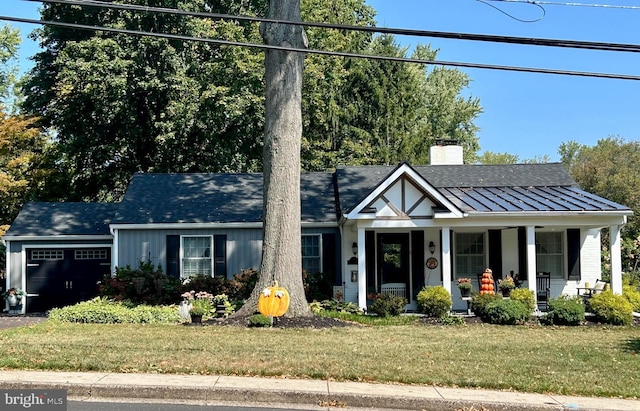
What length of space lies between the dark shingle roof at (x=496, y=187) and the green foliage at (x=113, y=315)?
6.23m

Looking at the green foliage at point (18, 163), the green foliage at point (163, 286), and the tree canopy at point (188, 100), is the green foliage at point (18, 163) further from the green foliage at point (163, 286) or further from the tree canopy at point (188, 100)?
the green foliage at point (163, 286)

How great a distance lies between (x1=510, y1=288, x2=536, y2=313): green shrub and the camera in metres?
18.8

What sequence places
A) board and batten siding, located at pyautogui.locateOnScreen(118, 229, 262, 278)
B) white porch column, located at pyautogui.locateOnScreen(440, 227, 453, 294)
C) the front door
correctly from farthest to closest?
board and batten siding, located at pyautogui.locateOnScreen(118, 229, 262, 278)
the front door
white porch column, located at pyautogui.locateOnScreen(440, 227, 453, 294)

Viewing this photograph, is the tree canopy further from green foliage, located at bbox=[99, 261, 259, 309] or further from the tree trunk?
the tree trunk

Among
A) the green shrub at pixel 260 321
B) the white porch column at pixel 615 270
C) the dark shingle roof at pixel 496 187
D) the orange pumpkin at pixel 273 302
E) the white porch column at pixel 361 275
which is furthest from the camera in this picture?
the dark shingle roof at pixel 496 187

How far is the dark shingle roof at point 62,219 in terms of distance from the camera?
2377 cm

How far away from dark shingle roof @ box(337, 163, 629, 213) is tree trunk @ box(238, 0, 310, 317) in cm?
365

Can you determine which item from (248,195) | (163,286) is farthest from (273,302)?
(248,195)

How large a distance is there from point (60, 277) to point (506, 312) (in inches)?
572

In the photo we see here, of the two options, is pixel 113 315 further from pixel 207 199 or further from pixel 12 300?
pixel 12 300

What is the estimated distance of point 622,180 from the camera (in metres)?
42.8

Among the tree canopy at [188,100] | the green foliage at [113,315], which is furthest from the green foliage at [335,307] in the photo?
the tree canopy at [188,100]

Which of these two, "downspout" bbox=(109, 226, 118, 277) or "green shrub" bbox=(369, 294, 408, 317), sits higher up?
"downspout" bbox=(109, 226, 118, 277)

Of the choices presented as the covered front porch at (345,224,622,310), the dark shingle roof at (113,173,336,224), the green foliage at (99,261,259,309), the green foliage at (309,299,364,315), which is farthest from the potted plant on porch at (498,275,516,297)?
the green foliage at (99,261,259,309)
